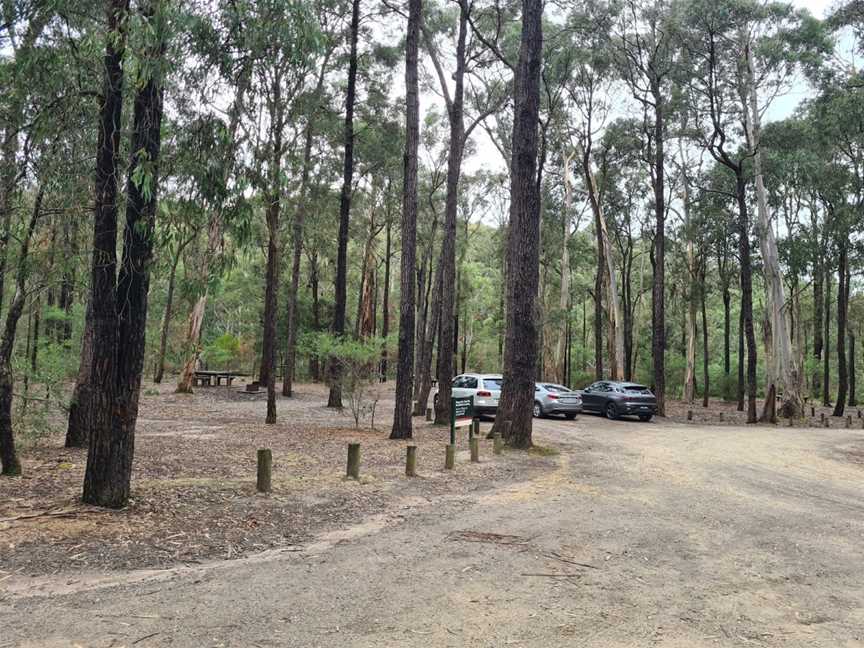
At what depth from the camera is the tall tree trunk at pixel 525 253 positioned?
12086mm

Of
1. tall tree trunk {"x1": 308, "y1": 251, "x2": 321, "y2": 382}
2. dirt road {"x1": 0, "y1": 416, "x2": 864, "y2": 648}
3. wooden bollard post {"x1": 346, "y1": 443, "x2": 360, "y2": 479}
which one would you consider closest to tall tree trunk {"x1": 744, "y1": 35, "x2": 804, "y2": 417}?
dirt road {"x1": 0, "y1": 416, "x2": 864, "y2": 648}

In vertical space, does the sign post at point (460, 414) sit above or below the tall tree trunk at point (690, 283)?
below

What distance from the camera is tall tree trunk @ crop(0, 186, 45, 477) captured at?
6762mm

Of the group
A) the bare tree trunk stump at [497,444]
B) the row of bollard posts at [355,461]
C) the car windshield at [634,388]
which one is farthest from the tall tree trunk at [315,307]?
the row of bollard posts at [355,461]

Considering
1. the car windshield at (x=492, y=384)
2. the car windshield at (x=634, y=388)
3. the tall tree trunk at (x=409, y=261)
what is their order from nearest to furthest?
the tall tree trunk at (x=409, y=261)
the car windshield at (x=492, y=384)
the car windshield at (x=634, y=388)

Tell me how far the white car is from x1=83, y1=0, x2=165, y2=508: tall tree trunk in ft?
42.3

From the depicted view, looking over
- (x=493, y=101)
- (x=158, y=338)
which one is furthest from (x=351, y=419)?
(x=158, y=338)

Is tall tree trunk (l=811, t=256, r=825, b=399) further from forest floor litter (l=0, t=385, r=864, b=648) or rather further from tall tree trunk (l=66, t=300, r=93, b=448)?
tall tree trunk (l=66, t=300, r=93, b=448)

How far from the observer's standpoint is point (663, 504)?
7.63 metres

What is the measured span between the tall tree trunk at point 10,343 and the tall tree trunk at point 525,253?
26.9ft

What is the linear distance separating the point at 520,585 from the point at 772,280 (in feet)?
72.0

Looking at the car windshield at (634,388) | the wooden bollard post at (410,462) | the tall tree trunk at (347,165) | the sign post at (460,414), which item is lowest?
the wooden bollard post at (410,462)

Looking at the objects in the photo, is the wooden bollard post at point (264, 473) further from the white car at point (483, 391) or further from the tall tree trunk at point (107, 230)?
the white car at point (483, 391)

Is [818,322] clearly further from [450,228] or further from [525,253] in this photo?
[525,253]
